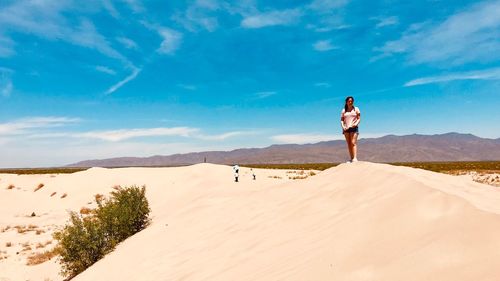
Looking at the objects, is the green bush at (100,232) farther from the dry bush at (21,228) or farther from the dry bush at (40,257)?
the dry bush at (21,228)

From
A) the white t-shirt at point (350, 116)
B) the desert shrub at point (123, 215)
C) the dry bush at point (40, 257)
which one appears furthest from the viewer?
the dry bush at point (40, 257)

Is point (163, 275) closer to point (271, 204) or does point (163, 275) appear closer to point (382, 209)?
point (271, 204)

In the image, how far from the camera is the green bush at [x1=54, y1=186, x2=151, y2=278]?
9.96 meters

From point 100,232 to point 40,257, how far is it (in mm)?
3808

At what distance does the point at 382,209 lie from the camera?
5.51m

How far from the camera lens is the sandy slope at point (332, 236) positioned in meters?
3.70

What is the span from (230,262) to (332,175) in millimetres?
4051

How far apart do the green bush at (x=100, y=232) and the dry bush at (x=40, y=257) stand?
1623mm

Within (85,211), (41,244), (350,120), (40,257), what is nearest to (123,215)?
(40,257)

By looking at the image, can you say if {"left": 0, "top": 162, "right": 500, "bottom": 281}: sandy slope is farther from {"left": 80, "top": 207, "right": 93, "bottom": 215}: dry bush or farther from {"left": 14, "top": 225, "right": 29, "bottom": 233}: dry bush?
{"left": 80, "top": 207, "right": 93, "bottom": 215}: dry bush

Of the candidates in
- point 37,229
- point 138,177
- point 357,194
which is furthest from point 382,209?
point 138,177

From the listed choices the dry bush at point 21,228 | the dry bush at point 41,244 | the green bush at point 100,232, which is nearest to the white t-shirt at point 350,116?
the green bush at point 100,232

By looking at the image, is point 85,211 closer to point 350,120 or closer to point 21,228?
point 21,228

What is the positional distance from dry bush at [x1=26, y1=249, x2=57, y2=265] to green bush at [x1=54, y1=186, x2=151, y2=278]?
1623mm
